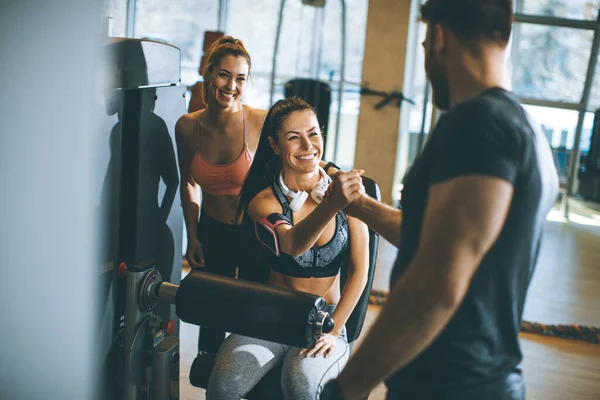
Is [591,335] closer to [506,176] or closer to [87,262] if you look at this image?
[506,176]

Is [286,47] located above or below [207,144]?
above

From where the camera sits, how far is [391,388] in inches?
38.1

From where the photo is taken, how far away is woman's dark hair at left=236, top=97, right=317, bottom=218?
5.89 ft

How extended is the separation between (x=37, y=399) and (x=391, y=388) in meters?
0.50

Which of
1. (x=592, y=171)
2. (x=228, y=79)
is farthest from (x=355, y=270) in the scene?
(x=592, y=171)

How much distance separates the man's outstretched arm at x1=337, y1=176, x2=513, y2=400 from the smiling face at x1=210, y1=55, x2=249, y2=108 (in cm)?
141

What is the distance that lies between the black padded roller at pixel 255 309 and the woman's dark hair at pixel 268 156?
2.78ft

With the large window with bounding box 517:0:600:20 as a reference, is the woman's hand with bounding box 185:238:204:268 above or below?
below

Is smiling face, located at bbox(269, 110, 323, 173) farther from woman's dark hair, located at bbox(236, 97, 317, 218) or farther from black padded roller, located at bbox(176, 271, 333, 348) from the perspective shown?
black padded roller, located at bbox(176, 271, 333, 348)

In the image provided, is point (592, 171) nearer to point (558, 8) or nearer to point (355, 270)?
point (558, 8)

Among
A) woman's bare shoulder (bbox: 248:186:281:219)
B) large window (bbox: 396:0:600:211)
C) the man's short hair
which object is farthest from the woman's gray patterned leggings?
large window (bbox: 396:0:600:211)

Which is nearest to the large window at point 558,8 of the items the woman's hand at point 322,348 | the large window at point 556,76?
the large window at point 556,76

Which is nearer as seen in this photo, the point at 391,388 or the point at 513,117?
the point at 513,117

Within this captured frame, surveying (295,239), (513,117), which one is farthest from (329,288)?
(513,117)
